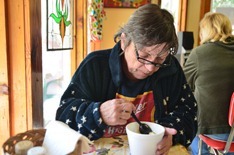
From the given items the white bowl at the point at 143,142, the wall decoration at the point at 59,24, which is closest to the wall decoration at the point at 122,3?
the wall decoration at the point at 59,24

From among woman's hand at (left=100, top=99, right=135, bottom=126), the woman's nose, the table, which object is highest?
the woman's nose

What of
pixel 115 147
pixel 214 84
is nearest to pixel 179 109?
pixel 115 147

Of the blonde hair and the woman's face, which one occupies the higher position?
the blonde hair

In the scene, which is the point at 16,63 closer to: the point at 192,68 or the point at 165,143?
the point at 165,143

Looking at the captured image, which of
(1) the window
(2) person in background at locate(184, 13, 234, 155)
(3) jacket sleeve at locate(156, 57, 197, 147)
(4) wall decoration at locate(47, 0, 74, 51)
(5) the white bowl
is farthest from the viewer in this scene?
(1) the window

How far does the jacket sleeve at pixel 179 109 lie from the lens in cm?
100

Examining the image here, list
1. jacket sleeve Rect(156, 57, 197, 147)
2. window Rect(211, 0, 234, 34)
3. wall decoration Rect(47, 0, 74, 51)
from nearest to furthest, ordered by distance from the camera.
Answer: jacket sleeve Rect(156, 57, 197, 147) < wall decoration Rect(47, 0, 74, 51) < window Rect(211, 0, 234, 34)

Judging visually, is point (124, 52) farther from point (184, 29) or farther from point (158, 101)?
point (184, 29)

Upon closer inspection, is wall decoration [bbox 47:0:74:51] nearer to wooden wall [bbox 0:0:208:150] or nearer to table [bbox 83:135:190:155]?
wooden wall [bbox 0:0:208:150]

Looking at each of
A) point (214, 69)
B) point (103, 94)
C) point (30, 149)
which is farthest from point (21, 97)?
point (214, 69)

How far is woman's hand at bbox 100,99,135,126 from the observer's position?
843 millimetres

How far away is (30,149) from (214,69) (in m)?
1.61

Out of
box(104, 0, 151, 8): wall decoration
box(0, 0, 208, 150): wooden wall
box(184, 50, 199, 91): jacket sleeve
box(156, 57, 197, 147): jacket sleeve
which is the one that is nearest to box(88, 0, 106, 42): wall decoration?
box(104, 0, 151, 8): wall decoration

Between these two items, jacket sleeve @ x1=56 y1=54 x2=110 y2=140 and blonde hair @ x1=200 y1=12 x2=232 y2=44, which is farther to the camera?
blonde hair @ x1=200 y1=12 x2=232 y2=44
